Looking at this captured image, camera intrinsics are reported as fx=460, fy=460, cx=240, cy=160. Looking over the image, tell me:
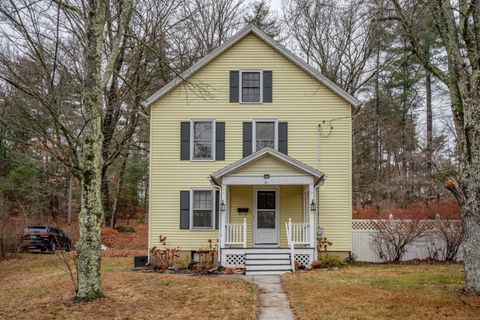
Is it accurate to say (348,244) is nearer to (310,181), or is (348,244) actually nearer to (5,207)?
(310,181)

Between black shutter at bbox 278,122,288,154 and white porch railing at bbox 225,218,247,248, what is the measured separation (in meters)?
3.13

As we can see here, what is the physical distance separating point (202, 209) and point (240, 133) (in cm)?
317

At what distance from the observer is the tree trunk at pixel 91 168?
8.92 m

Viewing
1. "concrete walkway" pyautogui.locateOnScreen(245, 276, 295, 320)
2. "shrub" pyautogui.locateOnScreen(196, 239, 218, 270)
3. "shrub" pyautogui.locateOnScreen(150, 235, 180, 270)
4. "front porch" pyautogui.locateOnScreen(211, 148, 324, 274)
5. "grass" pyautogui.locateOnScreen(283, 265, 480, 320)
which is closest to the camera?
"grass" pyautogui.locateOnScreen(283, 265, 480, 320)

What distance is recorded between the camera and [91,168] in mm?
9180

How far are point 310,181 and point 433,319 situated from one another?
322 inches

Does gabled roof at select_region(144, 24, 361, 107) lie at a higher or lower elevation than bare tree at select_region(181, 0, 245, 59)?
lower

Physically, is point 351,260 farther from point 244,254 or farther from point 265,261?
point 244,254

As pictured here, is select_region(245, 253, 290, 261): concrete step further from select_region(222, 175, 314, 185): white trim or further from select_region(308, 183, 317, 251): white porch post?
select_region(222, 175, 314, 185): white trim

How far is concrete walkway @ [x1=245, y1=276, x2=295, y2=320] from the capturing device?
8.29 metres

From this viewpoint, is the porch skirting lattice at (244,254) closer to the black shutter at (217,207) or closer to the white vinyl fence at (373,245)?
the black shutter at (217,207)

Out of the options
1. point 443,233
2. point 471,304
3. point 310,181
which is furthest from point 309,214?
point 471,304

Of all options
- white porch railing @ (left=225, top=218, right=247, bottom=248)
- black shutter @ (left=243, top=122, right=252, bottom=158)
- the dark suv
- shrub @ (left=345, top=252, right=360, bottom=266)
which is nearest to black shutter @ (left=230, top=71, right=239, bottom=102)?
black shutter @ (left=243, top=122, right=252, bottom=158)

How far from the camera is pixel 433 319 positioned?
759 centimetres
